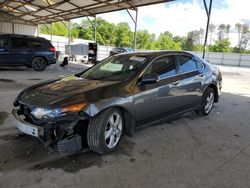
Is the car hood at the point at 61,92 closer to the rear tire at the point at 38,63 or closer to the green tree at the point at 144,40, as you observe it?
the rear tire at the point at 38,63

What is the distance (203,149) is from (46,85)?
2496 millimetres

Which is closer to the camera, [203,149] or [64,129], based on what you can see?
[64,129]

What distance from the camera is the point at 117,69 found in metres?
4.16

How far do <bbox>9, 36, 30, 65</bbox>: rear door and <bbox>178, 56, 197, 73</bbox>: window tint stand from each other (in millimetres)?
8928

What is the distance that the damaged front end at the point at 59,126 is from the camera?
2.90 m

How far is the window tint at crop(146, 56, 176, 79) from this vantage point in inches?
157

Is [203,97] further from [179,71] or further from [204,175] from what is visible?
[204,175]

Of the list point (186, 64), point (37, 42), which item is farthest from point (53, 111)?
point (37, 42)

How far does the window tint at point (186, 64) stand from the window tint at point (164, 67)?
0.24 meters

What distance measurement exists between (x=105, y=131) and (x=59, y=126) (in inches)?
23.6

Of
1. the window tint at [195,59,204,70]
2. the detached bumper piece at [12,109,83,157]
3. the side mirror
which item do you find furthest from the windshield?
the window tint at [195,59,204,70]

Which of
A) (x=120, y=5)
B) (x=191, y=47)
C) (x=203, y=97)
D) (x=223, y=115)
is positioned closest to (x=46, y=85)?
(x=203, y=97)

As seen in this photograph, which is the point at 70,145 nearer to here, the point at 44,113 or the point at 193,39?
the point at 44,113

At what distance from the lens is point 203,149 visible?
3.66 m
